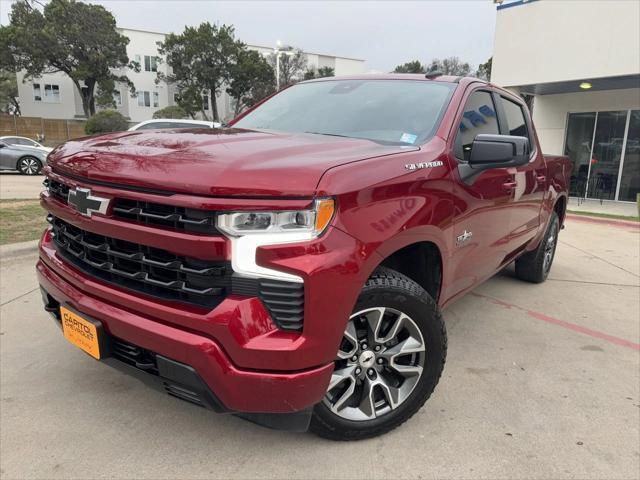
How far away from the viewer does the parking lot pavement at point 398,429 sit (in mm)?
2240

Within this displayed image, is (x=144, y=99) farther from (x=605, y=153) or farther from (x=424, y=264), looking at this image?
(x=424, y=264)

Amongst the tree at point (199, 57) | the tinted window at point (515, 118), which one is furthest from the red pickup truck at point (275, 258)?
the tree at point (199, 57)

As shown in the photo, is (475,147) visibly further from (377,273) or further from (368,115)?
(377,273)

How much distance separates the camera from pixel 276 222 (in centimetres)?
184

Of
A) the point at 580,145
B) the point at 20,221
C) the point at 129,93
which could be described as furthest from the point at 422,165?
the point at 129,93

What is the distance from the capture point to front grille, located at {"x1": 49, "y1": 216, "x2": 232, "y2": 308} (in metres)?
1.85

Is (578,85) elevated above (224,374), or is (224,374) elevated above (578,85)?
(578,85)

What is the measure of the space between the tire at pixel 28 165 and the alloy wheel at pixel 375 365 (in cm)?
1685

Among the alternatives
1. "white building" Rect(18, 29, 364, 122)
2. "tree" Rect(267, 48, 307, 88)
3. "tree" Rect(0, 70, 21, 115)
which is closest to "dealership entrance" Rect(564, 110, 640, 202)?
"tree" Rect(267, 48, 307, 88)

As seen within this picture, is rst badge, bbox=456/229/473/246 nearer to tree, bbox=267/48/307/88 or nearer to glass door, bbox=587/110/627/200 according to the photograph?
glass door, bbox=587/110/627/200

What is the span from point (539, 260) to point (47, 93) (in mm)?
59272

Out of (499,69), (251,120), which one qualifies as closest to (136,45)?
(499,69)

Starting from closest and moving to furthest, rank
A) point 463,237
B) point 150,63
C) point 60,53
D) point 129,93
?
1. point 463,237
2. point 60,53
3. point 129,93
4. point 150,63

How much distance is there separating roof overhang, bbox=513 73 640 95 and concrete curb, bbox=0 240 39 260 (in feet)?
41.5
